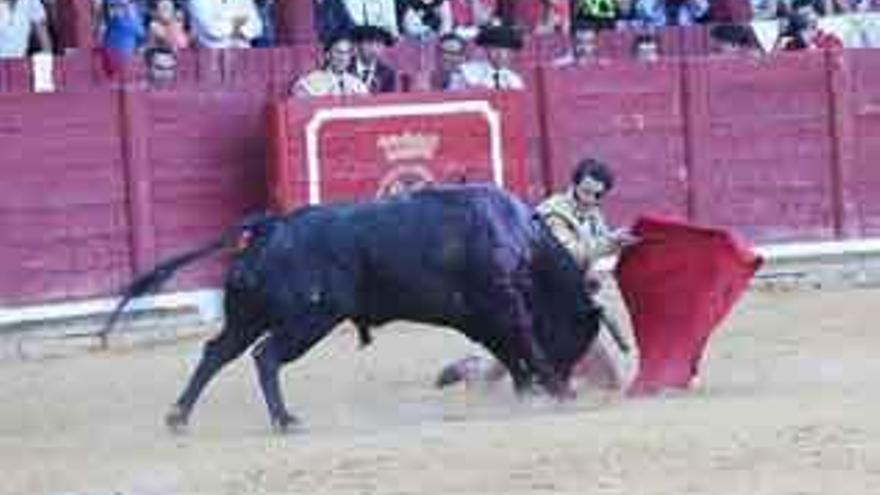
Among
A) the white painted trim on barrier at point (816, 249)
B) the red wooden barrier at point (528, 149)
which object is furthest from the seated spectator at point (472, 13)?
the white painted trim on barrier at point (816, 249)

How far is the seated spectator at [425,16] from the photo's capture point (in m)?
15.2

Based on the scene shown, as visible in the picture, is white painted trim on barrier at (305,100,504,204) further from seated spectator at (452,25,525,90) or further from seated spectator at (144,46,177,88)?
seated spectator at (144,46,177,88)

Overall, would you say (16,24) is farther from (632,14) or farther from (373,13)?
(632,14)

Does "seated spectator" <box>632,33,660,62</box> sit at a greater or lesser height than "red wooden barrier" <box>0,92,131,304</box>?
greater

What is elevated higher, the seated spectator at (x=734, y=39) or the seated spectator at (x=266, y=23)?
the seated spectator at (x=266, y=23)

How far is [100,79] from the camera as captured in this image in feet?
45.3

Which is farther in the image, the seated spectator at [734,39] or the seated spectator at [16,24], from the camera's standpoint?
the seated spectator at [734,39]

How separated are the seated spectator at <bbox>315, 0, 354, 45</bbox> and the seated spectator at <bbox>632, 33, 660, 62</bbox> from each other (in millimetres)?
1608

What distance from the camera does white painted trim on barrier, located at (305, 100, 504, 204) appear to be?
43.4 ft

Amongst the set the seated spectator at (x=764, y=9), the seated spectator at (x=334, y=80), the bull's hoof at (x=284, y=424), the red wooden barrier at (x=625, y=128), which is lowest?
the bull's hoof at (x=284, y=424)

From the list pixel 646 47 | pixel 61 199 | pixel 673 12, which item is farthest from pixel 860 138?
pixel 61 199

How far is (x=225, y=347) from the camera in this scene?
9.38 metres

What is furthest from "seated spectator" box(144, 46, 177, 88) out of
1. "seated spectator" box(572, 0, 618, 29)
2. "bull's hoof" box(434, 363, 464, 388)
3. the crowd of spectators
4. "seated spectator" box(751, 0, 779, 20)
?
"seated spectator" box(751, 0, 779, 20)

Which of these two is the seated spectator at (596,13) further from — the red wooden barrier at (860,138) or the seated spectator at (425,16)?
the red wooden barrier at (860,138)
